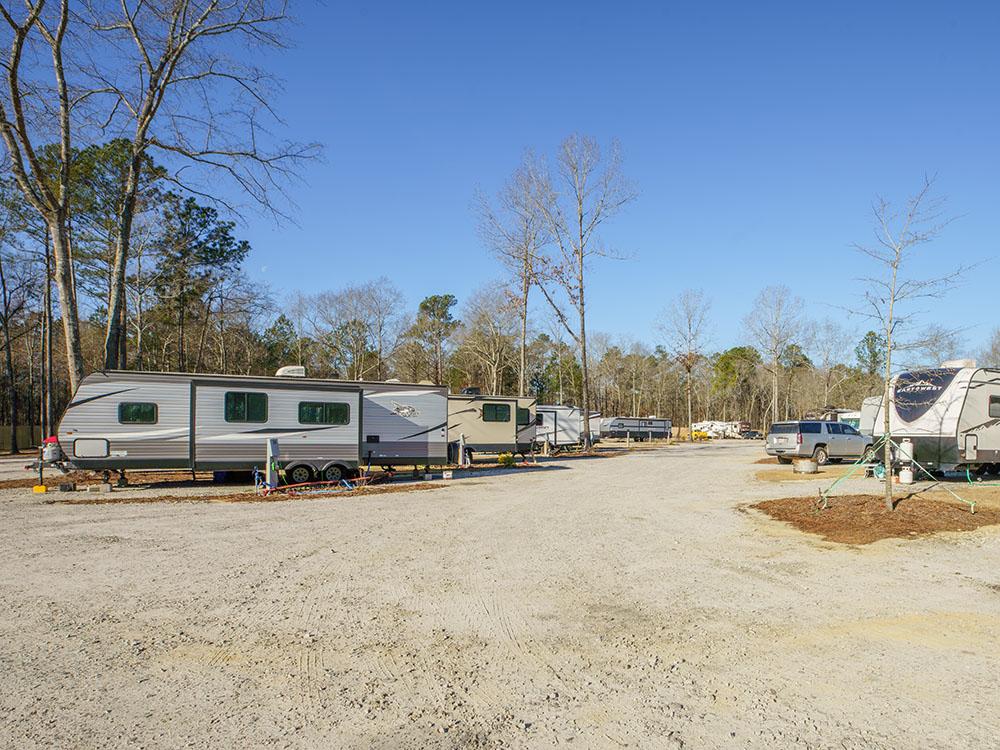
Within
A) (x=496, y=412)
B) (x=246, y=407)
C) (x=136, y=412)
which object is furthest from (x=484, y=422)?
(x=136, y=412)

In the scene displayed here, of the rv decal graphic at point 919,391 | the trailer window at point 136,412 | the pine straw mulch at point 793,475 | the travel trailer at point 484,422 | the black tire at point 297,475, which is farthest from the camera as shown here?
the travel trailer at point 484,422

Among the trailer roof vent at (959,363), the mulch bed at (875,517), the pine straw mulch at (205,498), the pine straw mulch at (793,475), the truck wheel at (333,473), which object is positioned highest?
the trailer roof vent at (959,363)

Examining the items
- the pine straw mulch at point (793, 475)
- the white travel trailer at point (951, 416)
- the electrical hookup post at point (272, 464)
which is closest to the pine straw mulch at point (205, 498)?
the electrical hookup post at point (272, 464)

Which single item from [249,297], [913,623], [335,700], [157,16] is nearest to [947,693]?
[913,623]

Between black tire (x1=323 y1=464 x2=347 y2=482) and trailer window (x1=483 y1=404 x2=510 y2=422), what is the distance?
7.89m

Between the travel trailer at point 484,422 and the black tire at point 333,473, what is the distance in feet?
20.8

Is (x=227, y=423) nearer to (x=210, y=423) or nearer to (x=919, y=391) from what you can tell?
(x=210, y=423)

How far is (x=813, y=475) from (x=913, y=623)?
1487 cm

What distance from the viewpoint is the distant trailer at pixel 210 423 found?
47.1ft

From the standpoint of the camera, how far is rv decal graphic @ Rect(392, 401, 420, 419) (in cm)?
1806

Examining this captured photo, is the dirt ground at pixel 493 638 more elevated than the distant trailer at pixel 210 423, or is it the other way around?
the distant trailer at pixel 210 423

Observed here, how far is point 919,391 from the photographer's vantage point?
15750mm

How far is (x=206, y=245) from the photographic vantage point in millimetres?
31953

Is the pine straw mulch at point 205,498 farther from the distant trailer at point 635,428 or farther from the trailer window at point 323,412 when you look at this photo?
the distant trailer at point 635,428
